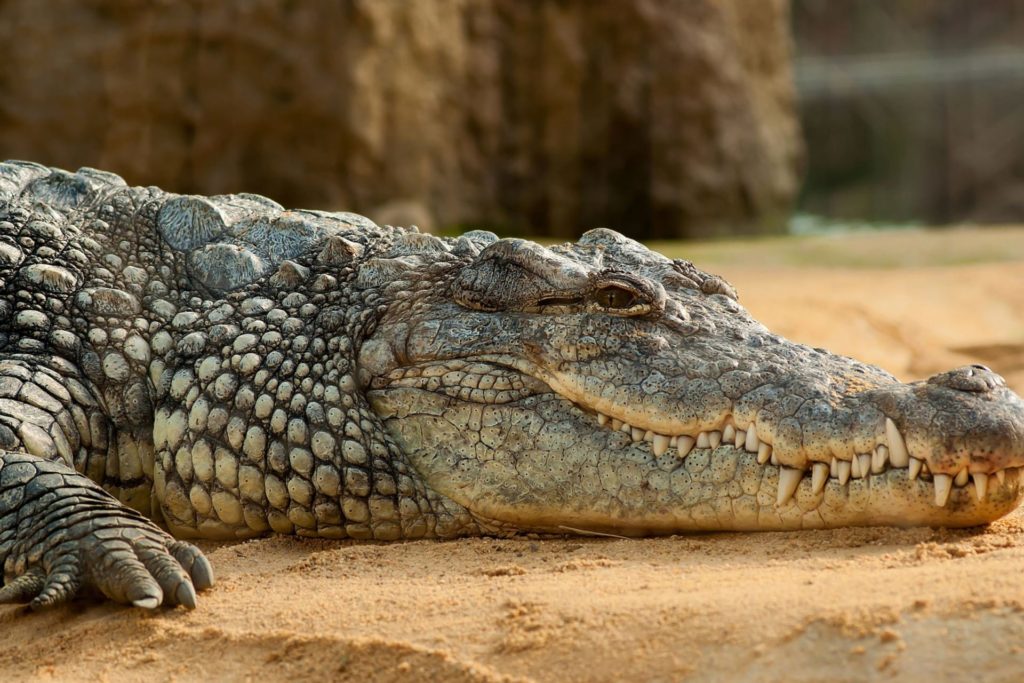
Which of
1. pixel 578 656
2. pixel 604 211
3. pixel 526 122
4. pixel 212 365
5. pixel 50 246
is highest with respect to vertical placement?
pixel 526 122

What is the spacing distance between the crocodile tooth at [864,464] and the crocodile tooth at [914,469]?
3.7 inches

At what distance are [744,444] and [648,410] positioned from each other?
27 centimetres

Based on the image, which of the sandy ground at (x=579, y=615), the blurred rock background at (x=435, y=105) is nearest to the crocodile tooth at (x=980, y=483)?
the sandy ground at (x=579, y=615)

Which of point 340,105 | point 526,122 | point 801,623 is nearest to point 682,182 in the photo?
point 526,122

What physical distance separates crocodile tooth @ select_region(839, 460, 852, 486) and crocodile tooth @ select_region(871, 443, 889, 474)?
0.06m

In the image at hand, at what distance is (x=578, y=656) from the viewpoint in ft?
8.14

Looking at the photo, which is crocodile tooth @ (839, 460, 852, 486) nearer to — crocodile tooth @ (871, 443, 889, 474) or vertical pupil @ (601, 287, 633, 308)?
crocodile tooth @ (871, 443, 889, 474)

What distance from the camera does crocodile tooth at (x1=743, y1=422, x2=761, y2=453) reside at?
10.5 ft

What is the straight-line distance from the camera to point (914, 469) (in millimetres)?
3012

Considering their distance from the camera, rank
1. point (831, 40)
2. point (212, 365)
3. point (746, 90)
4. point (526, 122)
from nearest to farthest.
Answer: point (212, 365) < point (526, 122) < point (746, 90) < point (831, 40)

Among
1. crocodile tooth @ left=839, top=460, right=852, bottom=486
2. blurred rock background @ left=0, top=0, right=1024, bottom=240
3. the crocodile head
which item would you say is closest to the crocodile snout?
the crocodile head

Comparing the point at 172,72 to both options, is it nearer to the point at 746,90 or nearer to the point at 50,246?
the point at 746,90

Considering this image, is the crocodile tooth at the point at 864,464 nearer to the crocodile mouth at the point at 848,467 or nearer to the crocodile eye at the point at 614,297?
the crocodile mouth at the point at 848,467

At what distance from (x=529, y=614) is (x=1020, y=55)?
750 inches
